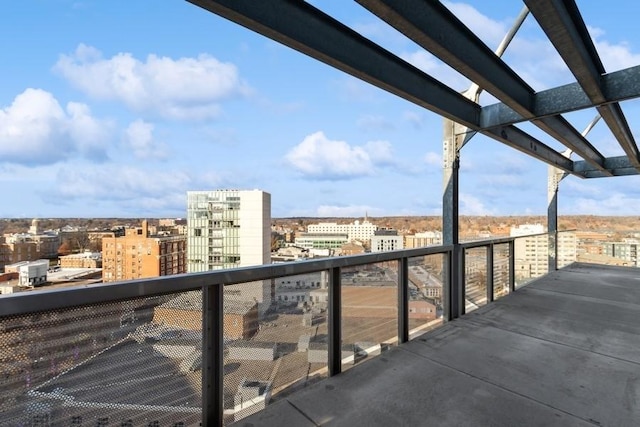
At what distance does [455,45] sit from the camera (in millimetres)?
2396

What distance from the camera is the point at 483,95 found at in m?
3.76

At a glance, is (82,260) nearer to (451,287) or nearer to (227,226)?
(451,287)

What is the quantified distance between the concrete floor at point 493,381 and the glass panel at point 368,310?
4.9 inches

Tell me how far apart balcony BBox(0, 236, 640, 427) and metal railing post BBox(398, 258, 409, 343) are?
0.05 ft

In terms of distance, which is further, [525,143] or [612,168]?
[612,168]

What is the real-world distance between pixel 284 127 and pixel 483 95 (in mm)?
4846

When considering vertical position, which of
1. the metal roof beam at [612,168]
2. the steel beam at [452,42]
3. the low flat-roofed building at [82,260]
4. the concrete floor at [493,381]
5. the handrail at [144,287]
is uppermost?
the steel beam at [452,42]

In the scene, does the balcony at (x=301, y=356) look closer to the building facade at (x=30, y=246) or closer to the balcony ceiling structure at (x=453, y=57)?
the balcony ceiling structure at (x=453, y=57)

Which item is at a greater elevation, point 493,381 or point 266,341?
point 266,341

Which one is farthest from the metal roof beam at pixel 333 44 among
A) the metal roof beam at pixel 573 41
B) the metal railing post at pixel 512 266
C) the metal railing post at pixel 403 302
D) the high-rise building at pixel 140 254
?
the metal railing post at pixel 512 266

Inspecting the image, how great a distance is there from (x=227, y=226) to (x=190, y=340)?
8.65m

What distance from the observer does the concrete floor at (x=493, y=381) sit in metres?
1.78

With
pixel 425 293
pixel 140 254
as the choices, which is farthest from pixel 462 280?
pixel 140 254

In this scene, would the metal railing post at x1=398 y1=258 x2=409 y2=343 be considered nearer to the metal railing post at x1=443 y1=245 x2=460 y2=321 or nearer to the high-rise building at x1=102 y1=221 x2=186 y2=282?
the metal railing post at x1=443 y1=245 x2=460 y2=321
